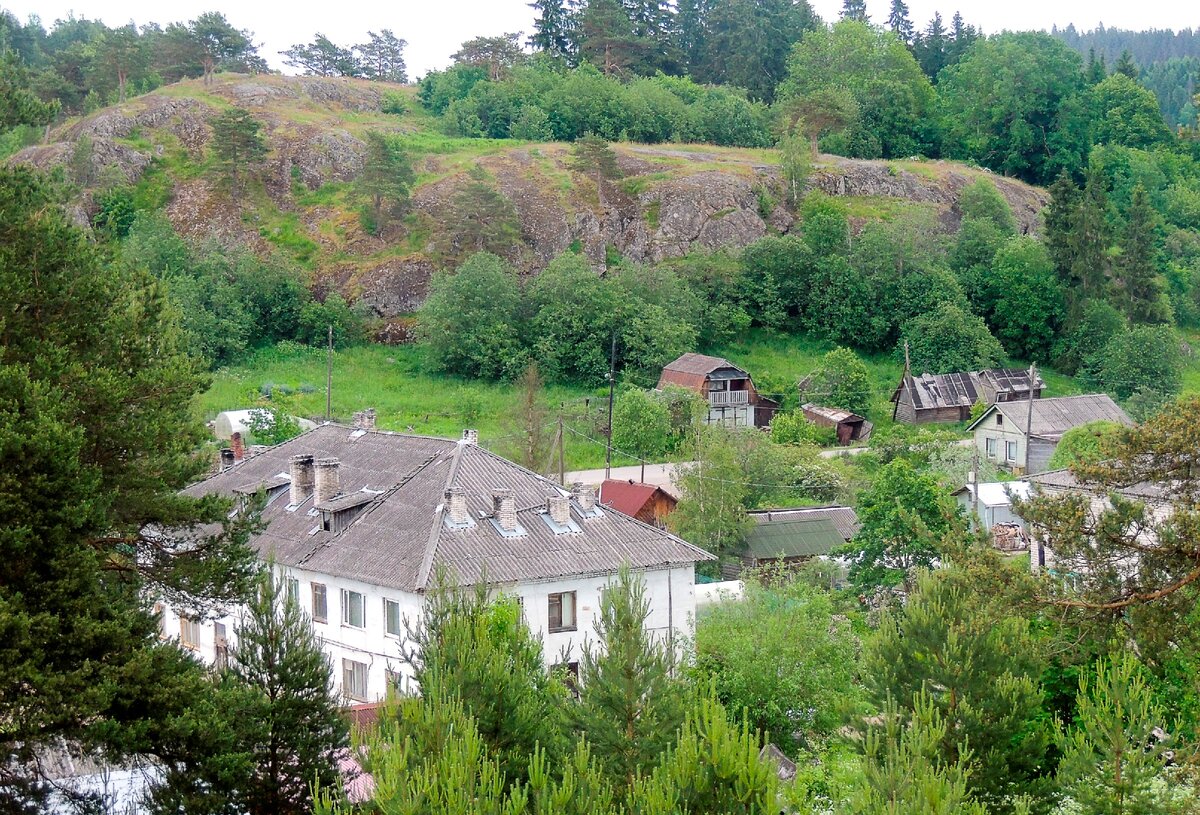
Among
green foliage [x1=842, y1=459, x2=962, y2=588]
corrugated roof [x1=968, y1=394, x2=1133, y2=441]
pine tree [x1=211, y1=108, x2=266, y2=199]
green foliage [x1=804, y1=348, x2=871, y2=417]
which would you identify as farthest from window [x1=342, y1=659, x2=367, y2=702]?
pine tree [x1=211, y1=108, x2=266, y2=199]

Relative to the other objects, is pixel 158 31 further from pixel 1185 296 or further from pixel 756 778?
pixel 756 778

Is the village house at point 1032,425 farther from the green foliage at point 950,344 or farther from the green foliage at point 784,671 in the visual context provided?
the green foliage at point 784,671

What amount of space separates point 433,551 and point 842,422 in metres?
→ 27.6

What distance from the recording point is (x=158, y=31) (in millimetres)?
77125

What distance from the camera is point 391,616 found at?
2202cm

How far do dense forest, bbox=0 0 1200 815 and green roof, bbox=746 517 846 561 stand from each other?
49cm

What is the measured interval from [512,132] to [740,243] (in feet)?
58.2

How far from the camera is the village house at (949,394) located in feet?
164

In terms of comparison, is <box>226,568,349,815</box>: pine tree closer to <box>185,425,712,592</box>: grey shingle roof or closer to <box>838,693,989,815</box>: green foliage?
<box>838,693,989,815</box>: green foliage

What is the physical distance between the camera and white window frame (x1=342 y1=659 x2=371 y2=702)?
22.5m

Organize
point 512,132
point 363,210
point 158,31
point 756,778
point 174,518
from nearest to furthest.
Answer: point 756,778, point 174,518, point 363,210, point 512,132, point 158,31

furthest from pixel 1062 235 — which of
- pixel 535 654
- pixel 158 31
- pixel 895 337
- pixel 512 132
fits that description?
pixel 158 31

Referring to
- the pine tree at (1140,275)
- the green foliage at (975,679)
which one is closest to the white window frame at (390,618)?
the green foliage at (975,679)

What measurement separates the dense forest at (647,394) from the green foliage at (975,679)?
56 mm
